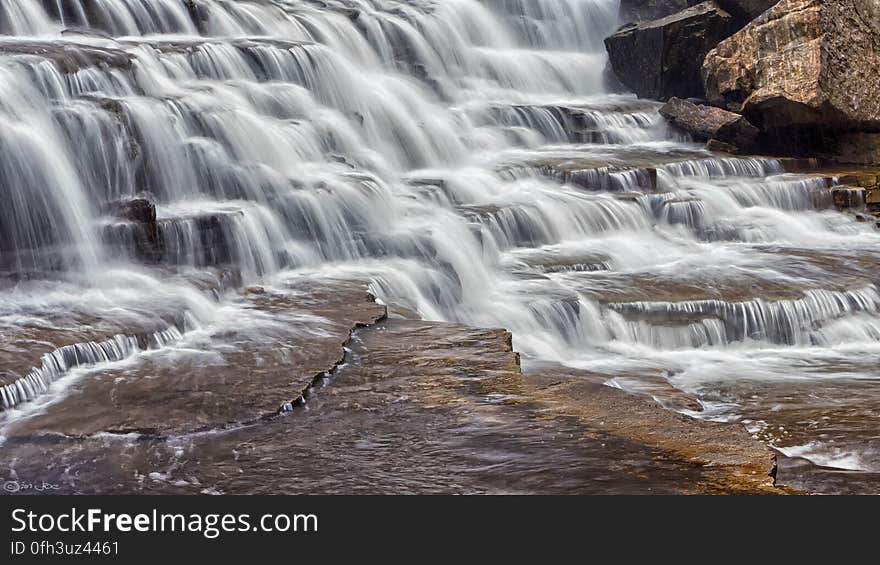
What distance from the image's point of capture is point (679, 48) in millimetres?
18641

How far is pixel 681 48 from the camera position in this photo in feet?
61.2

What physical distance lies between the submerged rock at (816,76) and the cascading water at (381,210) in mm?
991

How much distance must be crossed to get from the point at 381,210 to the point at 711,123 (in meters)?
7.07

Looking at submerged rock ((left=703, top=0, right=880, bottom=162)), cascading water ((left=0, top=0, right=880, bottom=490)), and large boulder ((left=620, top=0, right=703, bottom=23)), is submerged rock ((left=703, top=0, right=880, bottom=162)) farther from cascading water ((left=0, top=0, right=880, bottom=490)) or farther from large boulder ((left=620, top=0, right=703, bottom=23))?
large boulder ((left=620, top=0, right=703, bottom=23))

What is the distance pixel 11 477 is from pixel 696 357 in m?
5.80

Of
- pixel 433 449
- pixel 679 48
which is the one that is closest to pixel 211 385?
pixel 433 449

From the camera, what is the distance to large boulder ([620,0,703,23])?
21.9m

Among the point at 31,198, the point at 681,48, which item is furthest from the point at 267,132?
the point at 681,48

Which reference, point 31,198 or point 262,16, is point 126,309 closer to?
point 31,198

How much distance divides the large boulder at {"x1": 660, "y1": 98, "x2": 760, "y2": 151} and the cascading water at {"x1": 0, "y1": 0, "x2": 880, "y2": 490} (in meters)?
0.53

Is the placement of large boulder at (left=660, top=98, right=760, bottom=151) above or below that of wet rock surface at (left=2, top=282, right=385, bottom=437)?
above
